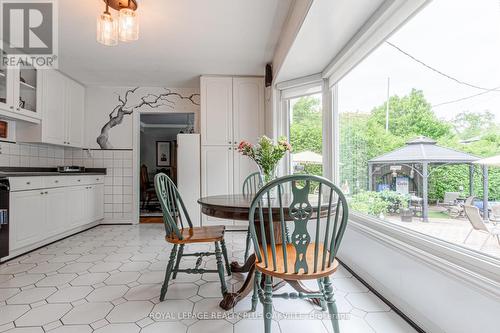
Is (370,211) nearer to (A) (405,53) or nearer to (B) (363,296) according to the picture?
(B) (363,296)

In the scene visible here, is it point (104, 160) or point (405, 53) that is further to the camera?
point (104, 160)

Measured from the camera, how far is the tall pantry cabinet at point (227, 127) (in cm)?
387

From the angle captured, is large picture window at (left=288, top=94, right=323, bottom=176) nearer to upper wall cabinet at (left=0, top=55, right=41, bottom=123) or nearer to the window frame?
the window frame

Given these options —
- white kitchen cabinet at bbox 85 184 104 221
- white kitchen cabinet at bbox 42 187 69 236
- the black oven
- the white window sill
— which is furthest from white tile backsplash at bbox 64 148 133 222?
the white window sill

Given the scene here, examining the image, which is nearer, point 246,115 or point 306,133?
point 306,133

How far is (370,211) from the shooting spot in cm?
219

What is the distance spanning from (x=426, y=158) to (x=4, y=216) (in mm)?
3491

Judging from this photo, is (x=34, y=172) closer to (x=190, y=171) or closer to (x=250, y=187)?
(x=190, y=171)

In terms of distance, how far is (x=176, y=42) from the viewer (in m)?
2.90

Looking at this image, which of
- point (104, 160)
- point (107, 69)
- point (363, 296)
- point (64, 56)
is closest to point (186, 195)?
point (104, 160)

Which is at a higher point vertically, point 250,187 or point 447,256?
point 250,187

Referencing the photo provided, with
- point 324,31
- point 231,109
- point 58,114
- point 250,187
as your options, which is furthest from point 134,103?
point 324,31

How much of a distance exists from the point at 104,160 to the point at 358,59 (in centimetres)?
408

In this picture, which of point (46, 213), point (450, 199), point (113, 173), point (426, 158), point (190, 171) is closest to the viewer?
point (450, 199)
